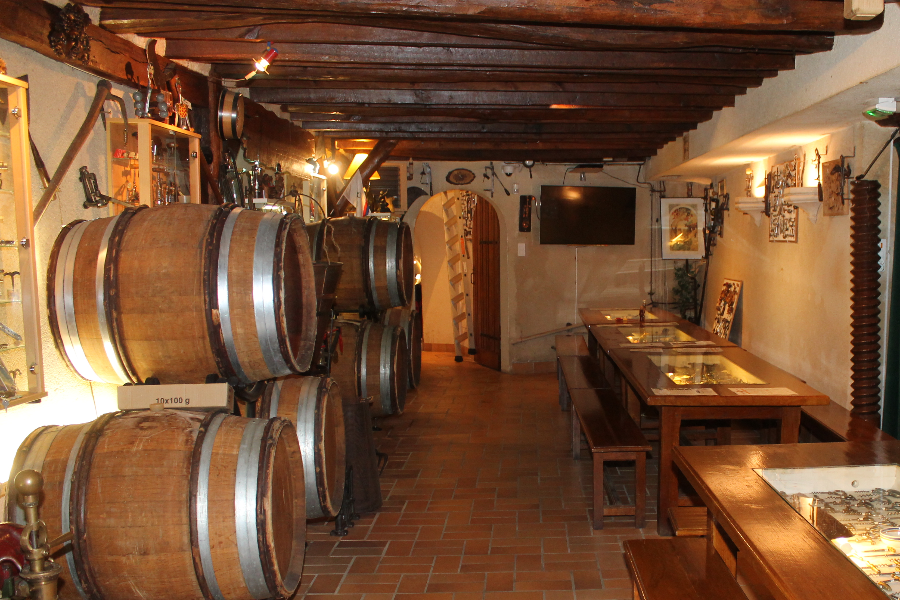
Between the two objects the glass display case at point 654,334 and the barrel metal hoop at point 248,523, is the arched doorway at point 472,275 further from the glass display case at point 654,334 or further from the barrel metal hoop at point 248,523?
the barrel metal hoop at point 248,523

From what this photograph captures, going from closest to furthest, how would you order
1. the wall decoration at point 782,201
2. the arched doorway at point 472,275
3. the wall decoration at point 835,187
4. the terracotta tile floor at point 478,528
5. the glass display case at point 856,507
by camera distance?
the glass display case at point 856,507, the terracotta tile floor at point 478,528, the wall decoration at point 835,187, the wall decoration at point 782,201, the arched doorway at point 472,275

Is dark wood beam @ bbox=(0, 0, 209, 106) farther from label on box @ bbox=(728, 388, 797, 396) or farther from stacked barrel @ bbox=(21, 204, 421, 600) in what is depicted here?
label on box @ bbox=(728, 388, 797, 396)

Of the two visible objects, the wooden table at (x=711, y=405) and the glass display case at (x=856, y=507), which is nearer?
the glass display case at (x=856, y=507)

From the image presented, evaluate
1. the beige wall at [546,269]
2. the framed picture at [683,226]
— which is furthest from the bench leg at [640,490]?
the framed picture at [683,226]

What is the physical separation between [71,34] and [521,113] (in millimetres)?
3684

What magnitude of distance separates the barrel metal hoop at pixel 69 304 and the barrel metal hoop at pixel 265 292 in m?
0.69

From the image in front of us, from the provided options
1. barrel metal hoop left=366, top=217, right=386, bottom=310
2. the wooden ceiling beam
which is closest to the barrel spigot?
the wooden ceiling beam

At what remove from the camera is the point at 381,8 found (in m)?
3.06

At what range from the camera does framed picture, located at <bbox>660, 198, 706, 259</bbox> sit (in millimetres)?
9336

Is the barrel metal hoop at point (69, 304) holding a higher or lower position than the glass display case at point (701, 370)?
higher

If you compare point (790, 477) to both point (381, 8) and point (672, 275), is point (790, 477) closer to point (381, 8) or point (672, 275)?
point (381, 8)

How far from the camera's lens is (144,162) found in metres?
3.36

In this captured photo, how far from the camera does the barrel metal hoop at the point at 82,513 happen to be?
225cm

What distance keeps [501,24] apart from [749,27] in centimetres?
115
